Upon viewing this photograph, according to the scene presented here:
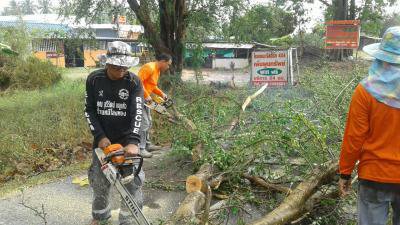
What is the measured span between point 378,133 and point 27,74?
11.9 meters

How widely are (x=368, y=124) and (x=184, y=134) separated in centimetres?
330

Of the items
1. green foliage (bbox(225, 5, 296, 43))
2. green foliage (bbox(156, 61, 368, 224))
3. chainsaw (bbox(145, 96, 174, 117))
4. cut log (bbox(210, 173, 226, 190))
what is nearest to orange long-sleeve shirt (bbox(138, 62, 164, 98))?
chainsaw (bbox(145, 96, 174, 117))

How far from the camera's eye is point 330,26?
1858 cm

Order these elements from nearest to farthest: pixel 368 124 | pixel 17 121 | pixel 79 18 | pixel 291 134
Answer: pixel 368 124 → pixel 291 134 → pixel 17 121 → pixel 79 18

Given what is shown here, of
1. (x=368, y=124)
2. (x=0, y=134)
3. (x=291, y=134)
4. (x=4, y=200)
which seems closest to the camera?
(x=368, y=124)

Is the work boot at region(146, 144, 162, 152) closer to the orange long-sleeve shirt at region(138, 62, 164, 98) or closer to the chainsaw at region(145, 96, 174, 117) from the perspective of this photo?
the chainsaw at region(145, 96, 174, 117)

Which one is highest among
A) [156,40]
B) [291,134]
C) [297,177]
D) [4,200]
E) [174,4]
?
[174,4]

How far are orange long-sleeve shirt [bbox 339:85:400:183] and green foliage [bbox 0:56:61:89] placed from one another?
11491 mm

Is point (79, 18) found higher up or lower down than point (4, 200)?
higher up

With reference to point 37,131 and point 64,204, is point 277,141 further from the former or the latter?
point 37,131

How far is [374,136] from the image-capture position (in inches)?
102

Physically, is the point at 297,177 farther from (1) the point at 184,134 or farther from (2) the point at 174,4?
(2) the point at 174,4

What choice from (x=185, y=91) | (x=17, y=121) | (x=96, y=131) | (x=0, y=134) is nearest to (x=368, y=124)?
(x=96, y=131)

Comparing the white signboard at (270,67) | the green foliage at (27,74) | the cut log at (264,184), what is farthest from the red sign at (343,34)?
the cut log at (264,184)
